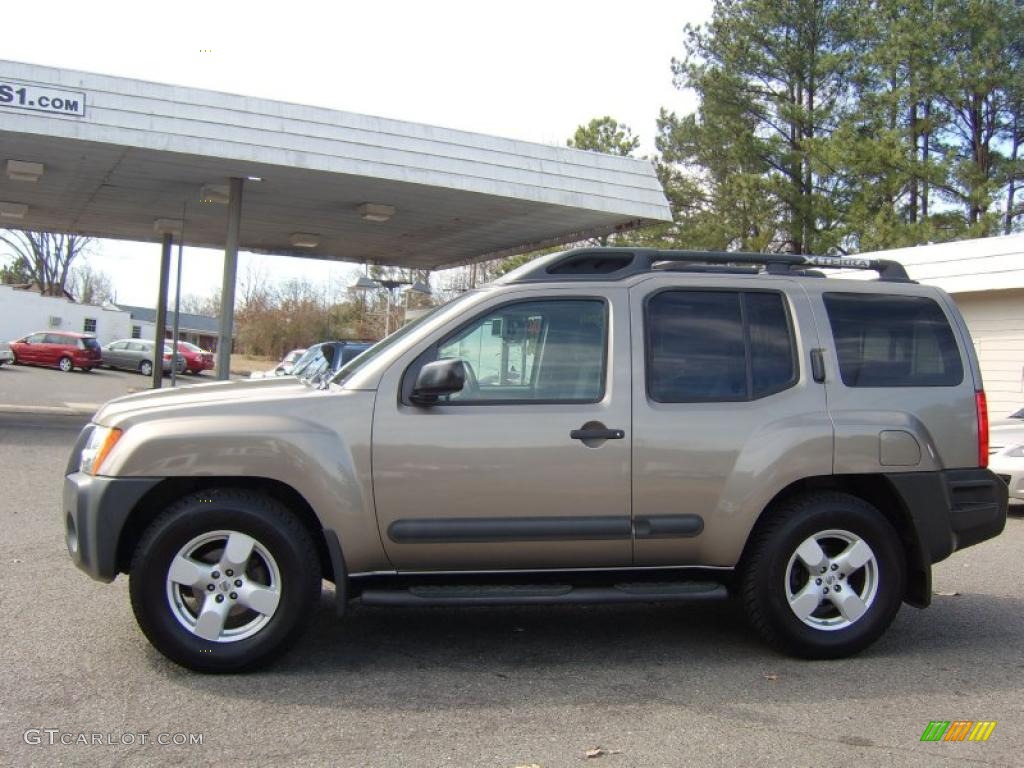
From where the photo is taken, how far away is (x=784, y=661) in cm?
495

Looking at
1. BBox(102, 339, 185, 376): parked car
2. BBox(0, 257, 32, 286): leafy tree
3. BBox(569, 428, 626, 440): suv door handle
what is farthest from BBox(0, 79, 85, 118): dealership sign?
BBox(0, 257, 32, 286): leafy tree

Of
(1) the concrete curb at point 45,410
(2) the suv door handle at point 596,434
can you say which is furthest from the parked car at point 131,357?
(2) the suv door handle at point 596,434

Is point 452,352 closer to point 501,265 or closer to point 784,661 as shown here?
point 784,661

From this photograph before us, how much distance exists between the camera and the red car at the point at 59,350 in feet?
129

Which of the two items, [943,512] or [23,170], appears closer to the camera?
[943,512]

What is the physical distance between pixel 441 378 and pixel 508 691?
1.50m

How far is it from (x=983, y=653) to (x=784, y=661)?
1.18m

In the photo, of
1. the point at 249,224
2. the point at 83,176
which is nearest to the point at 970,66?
the point at 249,224

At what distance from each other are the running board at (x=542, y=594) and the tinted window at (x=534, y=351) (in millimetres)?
939

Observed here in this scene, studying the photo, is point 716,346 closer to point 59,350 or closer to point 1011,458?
point 1011,458

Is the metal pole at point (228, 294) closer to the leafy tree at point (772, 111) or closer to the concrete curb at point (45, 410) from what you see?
the concrete curb at point (45, 410)

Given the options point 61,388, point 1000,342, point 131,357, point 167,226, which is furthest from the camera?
point 131,357

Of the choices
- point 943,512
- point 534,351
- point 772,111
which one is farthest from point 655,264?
point 772,111

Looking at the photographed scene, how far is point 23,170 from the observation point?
15836 millimetres
